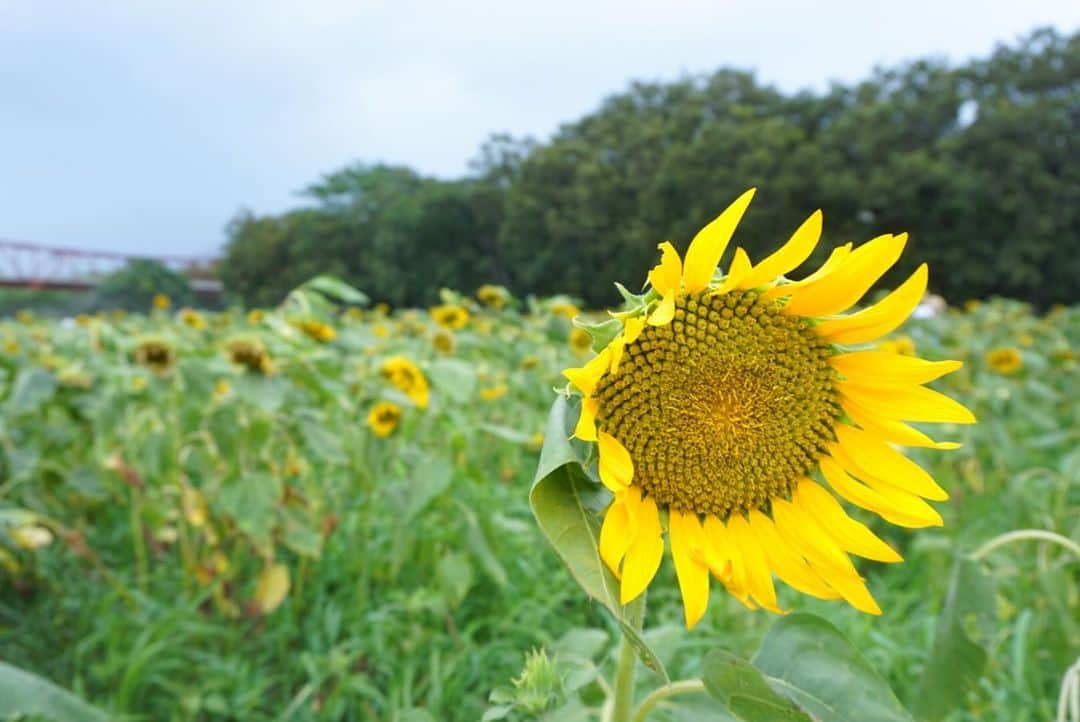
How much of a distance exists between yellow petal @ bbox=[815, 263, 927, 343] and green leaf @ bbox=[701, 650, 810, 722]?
0.25 m

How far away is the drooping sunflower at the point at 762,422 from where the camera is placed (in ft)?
1.96

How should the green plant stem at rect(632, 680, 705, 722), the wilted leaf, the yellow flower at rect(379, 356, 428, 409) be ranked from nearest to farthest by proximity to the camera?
1. the green plant stem at rect(632, 680, 705, 722)
2. the wilted leaf
3. the yellow flower at rect(379, 356, 428, 409)

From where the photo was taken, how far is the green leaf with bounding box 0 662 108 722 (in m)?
0.84

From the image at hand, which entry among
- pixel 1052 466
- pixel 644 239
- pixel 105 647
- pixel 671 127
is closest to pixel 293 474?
pixel 105 647

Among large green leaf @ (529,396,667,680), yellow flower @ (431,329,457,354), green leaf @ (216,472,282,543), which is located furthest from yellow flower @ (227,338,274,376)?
large green leaf @ (529,396,667,680)

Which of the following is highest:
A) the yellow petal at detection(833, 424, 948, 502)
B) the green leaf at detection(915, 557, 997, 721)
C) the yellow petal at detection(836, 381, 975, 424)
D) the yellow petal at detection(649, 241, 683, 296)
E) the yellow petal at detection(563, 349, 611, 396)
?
the yellow petal at detection(649, 241, 683, 296)

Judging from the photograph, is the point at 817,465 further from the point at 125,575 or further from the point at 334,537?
the point at 125,575

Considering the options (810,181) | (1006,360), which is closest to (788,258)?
(1006,360)

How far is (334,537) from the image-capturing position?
2.15 meters

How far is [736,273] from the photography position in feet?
1.94

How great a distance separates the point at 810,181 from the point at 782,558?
19616 mm

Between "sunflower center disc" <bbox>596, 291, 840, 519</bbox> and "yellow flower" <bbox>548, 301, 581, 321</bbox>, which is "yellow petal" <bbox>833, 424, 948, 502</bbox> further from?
"yellow flower" <bbox>548, 301, 581, 321</bbox>

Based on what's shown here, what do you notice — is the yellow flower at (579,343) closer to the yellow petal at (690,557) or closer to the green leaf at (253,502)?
the green leaf at (253,502)

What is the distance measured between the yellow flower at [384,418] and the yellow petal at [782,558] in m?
1.16
